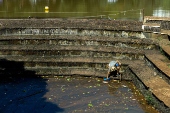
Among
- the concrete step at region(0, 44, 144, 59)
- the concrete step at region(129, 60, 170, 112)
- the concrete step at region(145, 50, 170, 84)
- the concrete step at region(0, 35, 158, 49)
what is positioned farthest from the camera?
the concrete step at region(0, 35, 158, 49)

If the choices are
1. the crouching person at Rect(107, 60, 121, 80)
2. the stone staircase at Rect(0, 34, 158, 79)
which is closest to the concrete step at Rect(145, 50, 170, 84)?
the stone staircase at Rect(0, 34, 158, 79)

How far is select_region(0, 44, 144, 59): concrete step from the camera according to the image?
14.9 meters

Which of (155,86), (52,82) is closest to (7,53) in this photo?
(52,82)

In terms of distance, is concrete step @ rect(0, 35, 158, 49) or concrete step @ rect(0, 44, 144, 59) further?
concrete step @ rect(0, 35, 158, 49)

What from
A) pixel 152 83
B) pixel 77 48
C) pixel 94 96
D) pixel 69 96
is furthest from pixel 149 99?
pixel 77 48

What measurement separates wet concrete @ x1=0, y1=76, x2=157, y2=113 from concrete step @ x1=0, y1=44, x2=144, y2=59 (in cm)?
174

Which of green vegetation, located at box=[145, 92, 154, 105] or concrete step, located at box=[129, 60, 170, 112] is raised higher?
concrete step, located at box=[129, 60, 170, 112]

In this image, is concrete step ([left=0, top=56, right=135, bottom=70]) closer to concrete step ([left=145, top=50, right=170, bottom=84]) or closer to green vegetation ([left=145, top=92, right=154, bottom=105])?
concrete step ([left=145, top=50, right=170, bottom=84])

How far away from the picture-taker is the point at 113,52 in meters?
14.9

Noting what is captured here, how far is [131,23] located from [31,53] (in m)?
6.10

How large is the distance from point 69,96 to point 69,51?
3.77 m

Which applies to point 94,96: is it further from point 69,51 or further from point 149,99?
point 69,51

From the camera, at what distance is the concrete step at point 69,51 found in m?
14.9

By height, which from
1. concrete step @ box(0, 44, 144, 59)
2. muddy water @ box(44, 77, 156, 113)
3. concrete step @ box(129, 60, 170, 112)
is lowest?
muddy water @ box(44, 77, 156, 113)
